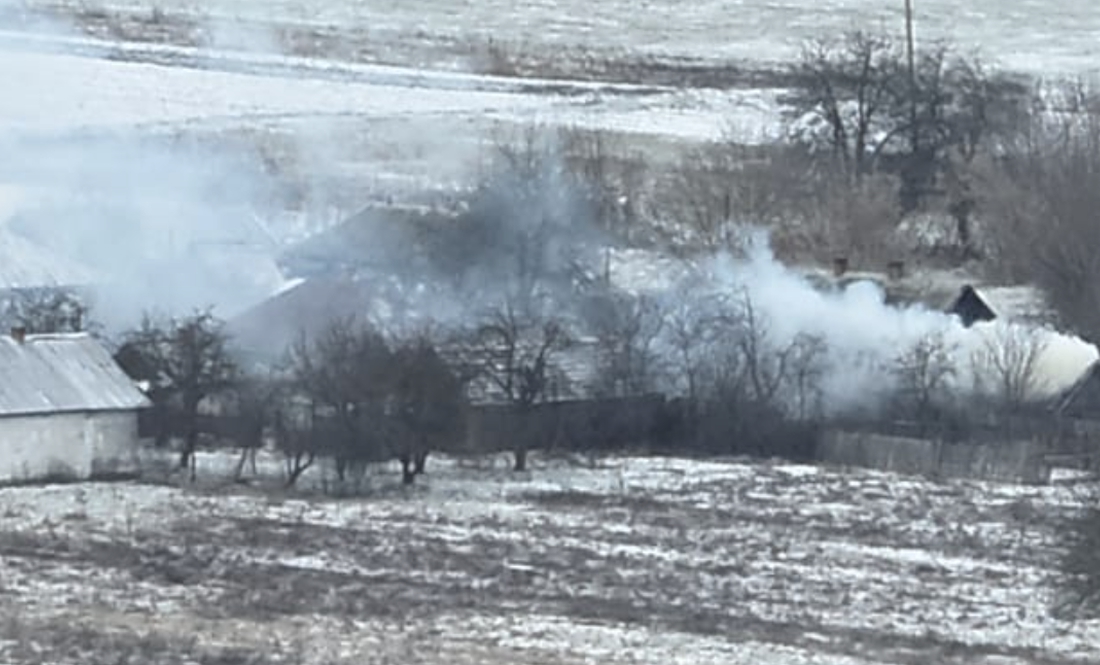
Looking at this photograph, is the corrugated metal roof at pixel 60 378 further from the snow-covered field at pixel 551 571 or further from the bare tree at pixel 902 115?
the bare tree at pixel 902 115

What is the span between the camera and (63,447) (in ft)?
130

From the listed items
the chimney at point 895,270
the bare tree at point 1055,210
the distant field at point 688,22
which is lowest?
the chimney at point 895,270

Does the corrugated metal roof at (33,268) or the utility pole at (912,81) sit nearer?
the corrugated metal roof at (33,268)

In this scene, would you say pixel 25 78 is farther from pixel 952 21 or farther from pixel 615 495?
pixel 952 21

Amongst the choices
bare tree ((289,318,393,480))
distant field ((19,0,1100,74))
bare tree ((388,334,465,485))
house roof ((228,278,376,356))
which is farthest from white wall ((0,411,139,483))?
distant field ((19,0,1100,74))

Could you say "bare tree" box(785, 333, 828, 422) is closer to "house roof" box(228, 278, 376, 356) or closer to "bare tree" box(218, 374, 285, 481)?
"house roof" box(228, 278, 376, 356)

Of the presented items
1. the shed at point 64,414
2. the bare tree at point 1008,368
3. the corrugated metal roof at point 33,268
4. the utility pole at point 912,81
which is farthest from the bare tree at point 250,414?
the utility pole at point 912,81

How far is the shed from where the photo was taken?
129 feet

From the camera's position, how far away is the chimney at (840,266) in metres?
48.5

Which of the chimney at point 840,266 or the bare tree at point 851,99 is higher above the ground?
the bare tree at point 851,99

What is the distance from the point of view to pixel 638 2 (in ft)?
250

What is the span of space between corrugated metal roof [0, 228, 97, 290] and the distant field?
13.6 m

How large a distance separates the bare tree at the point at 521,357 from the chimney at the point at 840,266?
5.47 m

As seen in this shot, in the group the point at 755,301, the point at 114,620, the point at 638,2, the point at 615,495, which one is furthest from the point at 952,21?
the point at 114,620
